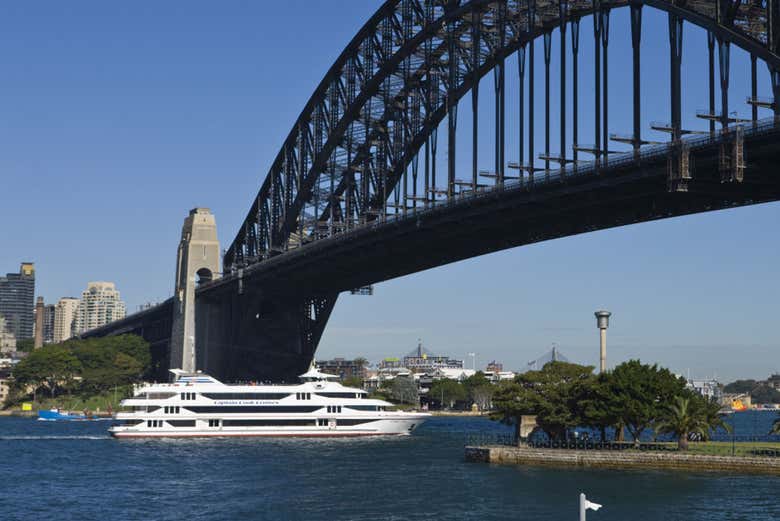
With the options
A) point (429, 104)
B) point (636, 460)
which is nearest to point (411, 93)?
point (429, 104)

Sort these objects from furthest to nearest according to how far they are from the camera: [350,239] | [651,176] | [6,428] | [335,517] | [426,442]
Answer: [6,428] < [350,239] < [426,442] < [651,176] < [335,517]

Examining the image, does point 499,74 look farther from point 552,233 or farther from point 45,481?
point 45,481

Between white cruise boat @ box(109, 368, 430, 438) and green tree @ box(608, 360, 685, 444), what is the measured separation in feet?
112

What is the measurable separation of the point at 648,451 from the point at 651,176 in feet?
59.2

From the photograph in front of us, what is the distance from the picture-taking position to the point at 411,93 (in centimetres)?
13112

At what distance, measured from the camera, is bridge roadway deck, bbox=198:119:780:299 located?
78.5 meters

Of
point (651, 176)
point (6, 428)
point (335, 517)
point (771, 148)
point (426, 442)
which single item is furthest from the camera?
point (6, 428)

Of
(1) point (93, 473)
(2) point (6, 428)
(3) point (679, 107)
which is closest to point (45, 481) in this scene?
(1) point (93, 473)

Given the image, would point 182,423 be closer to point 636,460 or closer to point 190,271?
point 636,460

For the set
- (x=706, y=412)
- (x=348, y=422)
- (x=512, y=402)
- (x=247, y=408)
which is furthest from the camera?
(x=348, y=422)

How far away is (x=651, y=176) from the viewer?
265 ft

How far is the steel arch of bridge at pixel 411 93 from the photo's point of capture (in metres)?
81.1

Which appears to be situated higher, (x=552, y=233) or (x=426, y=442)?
(x=552, y=233)

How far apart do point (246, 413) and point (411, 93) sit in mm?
38080
